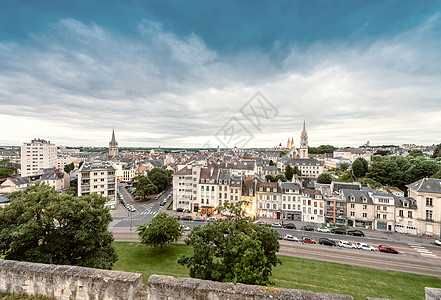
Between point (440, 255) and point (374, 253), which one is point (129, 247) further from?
point (440, 255)

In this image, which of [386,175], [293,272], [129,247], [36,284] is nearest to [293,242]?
[293,272]

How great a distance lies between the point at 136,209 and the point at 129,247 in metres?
24.3

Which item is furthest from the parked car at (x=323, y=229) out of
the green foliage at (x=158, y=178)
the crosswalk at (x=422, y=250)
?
the green foliage at (x=158, y=178)

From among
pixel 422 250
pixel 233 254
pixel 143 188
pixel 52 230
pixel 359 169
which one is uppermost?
pixel 52 230

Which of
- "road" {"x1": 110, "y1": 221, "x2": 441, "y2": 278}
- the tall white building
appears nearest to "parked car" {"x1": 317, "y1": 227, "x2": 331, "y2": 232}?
"road" {"x1": 110, "y1": 221, "x2": 441, "y2": 278}

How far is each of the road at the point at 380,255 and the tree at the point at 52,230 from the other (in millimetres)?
21668

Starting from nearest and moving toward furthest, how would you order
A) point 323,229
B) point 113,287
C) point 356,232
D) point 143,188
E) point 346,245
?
point 113,287 < point 346,245 < point 356,232 < point 323,229 < point 143,188

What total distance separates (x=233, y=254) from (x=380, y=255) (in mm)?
30034

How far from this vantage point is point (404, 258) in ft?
97.4

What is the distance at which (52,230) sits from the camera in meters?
13.7

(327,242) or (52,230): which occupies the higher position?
(52,230)

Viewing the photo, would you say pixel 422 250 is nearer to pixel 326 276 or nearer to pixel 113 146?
pixel 326 276

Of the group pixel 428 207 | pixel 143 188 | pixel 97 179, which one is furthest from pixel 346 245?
pixel 97 179

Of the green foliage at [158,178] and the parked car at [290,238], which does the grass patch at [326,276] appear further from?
the green foliage at [158,178]
